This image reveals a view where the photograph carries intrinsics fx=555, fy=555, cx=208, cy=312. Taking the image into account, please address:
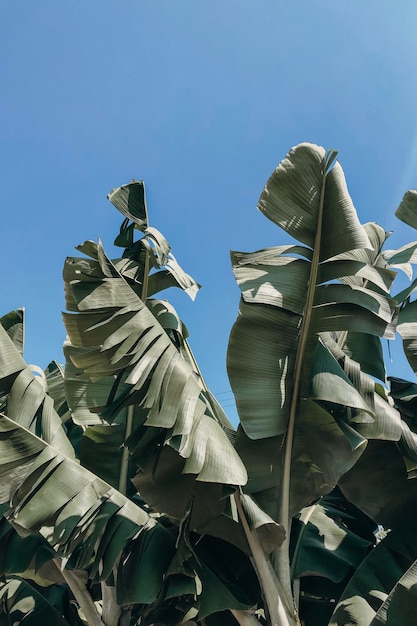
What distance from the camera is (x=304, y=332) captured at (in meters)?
4.45

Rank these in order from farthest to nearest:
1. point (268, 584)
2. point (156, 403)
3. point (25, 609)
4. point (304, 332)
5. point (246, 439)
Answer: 1. point (25, 609)
2. point (246, 439)
3. point (304, 332)
4. point (268, 584)
5. point (156, 403)

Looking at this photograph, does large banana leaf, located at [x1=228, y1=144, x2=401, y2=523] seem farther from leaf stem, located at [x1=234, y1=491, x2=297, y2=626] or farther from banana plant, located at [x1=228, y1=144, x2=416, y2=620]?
leaf stem, located at [x1=234, y1=491, x2=297, y2=626]

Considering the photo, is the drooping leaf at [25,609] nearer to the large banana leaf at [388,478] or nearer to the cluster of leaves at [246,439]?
the cluster of leaves at [246,439]

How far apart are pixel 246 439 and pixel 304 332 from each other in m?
1.03

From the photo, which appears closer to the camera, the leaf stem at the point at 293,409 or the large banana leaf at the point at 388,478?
the leaf stem at the point at 293,409

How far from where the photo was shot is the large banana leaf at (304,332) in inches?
168

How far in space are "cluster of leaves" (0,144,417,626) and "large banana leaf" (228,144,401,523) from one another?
0.04 feet

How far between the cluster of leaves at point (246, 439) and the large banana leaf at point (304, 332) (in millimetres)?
12

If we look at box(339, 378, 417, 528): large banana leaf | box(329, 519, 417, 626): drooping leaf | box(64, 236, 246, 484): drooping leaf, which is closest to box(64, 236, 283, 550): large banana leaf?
box(64, 236, 246, 484): drooping leaf

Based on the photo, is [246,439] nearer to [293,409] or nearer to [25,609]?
[293,409]

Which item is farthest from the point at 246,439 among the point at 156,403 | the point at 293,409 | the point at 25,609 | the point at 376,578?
the point at 25,609

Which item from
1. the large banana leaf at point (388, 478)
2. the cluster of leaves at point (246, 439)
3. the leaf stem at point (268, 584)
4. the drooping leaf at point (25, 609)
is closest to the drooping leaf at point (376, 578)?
the cluster of leaves at point (246, 439)

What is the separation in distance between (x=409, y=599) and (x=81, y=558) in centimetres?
237

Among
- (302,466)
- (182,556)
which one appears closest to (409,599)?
(302,466)
